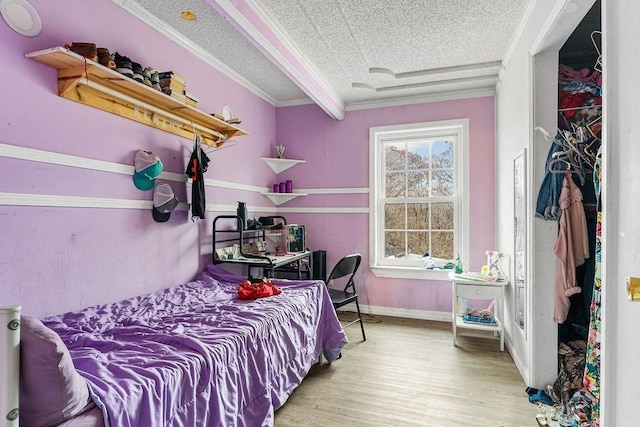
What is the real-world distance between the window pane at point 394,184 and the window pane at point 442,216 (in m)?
0.41

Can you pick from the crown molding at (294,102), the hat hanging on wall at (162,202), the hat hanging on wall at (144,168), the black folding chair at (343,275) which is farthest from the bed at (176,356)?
the crown molding at (294,102)

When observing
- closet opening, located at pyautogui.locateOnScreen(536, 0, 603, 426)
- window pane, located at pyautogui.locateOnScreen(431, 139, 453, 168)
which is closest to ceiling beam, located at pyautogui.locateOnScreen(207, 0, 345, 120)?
window pane, located at pyautogui.locateOnScreen(431, 139, 453, 168)

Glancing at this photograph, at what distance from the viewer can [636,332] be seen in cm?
101

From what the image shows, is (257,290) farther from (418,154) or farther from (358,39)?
(418,154)

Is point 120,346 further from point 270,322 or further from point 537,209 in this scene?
point 537,209

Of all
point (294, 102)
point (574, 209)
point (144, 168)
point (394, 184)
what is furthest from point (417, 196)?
point (144, 168)

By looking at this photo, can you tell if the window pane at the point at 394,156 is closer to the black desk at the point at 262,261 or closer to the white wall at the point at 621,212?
the black desk at the point at 262,261

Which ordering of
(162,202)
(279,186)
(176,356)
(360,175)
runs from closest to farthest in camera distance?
(176,356), (162,202), (360,175), (279,186)

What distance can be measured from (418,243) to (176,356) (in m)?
3.14

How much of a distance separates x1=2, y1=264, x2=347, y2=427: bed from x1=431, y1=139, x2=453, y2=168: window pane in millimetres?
2190

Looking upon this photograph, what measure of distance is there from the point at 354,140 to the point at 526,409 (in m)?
3.04

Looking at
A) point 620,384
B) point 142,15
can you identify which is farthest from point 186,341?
point 142,15

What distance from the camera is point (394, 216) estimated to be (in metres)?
4.13

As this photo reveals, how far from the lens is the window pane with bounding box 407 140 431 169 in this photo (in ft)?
13.2
